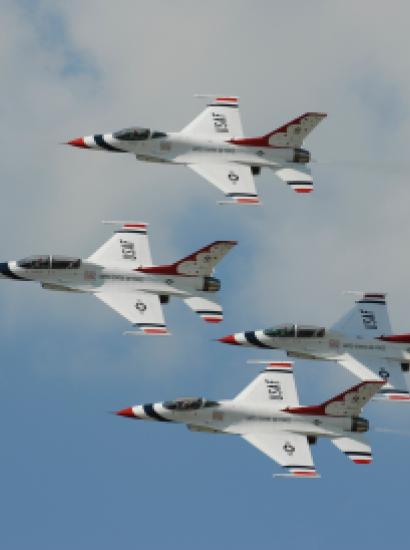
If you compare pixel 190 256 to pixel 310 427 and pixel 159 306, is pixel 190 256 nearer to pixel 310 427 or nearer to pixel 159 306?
pixel 159 306

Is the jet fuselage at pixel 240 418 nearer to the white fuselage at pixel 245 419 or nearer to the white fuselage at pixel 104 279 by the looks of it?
the white fuselage at pixel 245 419

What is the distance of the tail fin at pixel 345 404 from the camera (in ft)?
400

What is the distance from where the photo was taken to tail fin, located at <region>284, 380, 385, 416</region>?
400 ft

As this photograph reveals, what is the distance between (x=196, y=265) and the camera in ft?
417

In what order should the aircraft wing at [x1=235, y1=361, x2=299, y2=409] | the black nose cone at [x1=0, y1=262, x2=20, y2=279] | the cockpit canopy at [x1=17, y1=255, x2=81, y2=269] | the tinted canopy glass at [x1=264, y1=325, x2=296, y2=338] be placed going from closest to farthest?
1. the aircraft wing at [x1=235, y1=361, x2=299, y2=409]
2. the cockpit canopy at [x1=17, y1=255, x2=81, y2=269]
3. the black nose cone at [x1=0, y1=262, x2=20, y2=279]
4. the tinted canopy glass at [x1=264, y1=325, x2=296, y2=338]

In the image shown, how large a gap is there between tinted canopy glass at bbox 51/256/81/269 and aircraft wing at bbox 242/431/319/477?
12351mm

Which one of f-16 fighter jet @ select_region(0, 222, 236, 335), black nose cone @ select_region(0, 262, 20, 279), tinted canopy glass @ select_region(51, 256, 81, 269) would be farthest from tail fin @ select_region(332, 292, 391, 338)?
black nose cone @ select_region(0, 262, 20, 279)

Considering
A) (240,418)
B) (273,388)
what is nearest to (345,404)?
(273,388)

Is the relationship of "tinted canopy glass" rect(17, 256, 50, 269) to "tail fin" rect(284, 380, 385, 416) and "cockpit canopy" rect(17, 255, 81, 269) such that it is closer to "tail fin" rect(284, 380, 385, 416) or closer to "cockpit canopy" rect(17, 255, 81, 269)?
"cockpit canopy" rect(17, 255, 81, 269)

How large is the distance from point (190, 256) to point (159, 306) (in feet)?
9.40

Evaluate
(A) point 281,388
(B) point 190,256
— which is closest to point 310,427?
(A) point 281,388

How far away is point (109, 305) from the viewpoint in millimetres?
126562

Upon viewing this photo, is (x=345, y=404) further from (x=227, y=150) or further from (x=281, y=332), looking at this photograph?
(x=227, y=150)

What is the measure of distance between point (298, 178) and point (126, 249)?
9191 mm
